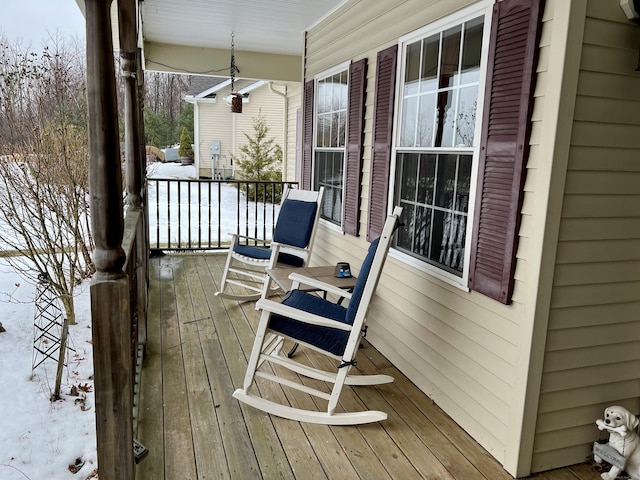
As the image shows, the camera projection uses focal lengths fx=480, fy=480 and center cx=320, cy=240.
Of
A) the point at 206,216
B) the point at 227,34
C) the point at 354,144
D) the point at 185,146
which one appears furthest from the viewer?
the point at 185,146

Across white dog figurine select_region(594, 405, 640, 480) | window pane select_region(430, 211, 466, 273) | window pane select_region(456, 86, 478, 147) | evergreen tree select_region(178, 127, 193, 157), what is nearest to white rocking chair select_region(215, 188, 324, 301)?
window pane select_region(430, 211, 466, 273)

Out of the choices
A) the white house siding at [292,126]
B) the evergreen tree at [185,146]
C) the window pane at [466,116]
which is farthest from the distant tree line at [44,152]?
the evergreen tree at [185,146]

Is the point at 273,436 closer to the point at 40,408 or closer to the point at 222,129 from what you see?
the point at 40,408

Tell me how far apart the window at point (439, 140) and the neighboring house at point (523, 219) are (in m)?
0.01

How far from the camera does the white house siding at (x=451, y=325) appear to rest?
2.14 meters

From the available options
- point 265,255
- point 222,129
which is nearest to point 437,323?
point 265,255

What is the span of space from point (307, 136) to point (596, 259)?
3.79m

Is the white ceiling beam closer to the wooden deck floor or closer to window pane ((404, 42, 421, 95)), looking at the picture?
window pane ((404, 42, 421, 95))

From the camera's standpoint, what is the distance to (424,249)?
3.01 meters

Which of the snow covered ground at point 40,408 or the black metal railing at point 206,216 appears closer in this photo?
the snow covered ground at point 40,408

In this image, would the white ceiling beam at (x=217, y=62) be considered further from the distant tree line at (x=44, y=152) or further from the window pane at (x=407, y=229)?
the window pane at (x=407, y=229)

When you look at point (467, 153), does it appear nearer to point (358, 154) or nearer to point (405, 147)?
point (405, 147)

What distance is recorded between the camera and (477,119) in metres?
2.42

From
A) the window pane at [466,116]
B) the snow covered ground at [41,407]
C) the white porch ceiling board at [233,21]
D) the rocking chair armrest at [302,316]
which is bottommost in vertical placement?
the snow covered ground at [41,407]
